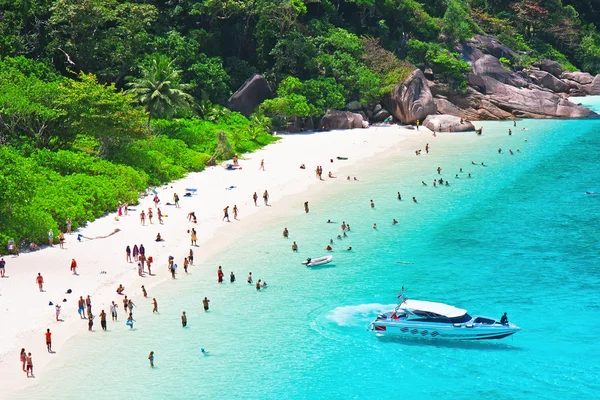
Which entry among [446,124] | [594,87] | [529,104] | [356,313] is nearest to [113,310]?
[356,313]

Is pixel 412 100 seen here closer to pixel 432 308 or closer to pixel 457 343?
pixel 432 308

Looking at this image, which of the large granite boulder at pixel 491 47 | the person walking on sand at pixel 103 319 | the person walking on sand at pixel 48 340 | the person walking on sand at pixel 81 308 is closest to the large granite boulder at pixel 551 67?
the large granite boulder at pixel 491 47

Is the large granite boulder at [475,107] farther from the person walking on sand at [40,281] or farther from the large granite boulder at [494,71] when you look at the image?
the person walking on sand at [40,281]

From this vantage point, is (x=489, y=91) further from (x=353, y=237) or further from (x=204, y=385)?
(x=204, y=385)

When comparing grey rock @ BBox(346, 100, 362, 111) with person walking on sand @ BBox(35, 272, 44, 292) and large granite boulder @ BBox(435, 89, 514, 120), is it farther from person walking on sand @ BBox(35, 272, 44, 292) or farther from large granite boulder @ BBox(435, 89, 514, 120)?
person walking on sand @ BBox(35, 272, 44, 292)

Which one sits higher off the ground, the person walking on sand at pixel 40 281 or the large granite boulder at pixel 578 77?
the large granite boulder at pixel 578 77

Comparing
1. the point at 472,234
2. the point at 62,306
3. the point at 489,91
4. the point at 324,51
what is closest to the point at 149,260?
the point at 62,306

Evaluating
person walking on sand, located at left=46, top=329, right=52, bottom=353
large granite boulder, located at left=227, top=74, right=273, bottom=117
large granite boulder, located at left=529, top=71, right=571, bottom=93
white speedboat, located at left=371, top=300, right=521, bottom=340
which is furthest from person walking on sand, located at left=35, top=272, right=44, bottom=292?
large granite boulder, located at left=529, top=71, right=571, bottom=93
